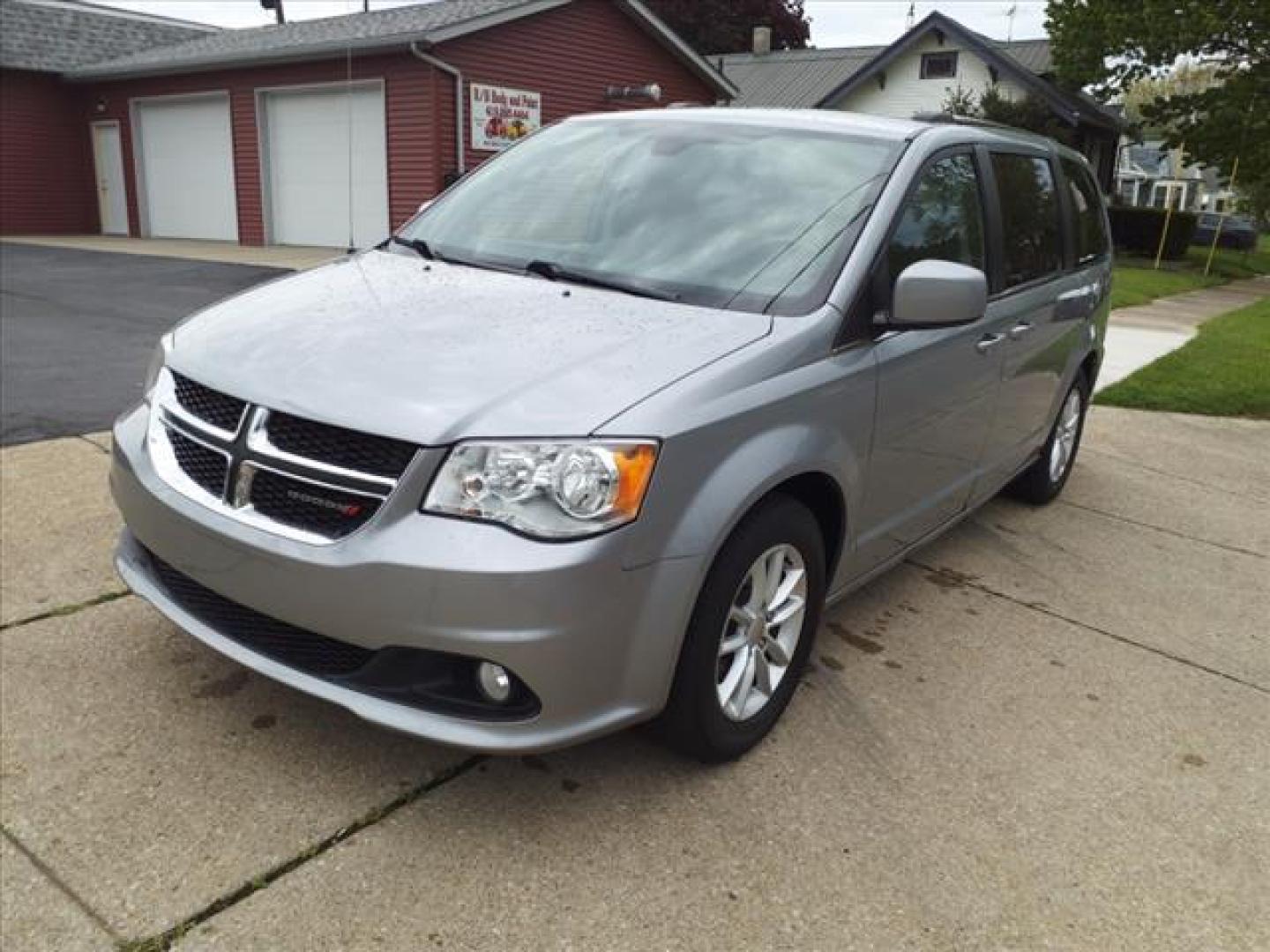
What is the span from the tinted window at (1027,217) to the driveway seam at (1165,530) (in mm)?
1505

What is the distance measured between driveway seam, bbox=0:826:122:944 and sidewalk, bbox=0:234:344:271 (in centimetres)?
1312

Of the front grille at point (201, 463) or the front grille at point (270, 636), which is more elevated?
the front grille at point (201, 463)

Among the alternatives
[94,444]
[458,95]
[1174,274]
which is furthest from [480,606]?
[1174,274]

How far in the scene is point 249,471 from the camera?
2.49 meters

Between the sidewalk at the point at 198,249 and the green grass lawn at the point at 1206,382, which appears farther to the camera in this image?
the sidewalk at the point at 198,249

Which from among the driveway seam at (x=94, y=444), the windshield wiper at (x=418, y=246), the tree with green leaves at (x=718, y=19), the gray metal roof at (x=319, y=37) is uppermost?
the tree with green leaves at (x=718, y=19)

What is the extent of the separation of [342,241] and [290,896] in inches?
669

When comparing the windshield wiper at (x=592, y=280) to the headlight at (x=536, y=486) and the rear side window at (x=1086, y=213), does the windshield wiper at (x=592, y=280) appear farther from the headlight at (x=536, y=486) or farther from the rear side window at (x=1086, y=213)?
the rear side window at (x=1086, y=213)

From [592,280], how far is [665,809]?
5.00 ft

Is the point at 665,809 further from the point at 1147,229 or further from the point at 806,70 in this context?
the point at 806,70

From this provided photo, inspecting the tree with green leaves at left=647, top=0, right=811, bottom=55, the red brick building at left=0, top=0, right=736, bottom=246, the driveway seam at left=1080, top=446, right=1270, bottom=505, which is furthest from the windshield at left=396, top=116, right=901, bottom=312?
the tree with green leaves at left=647, top=0, right=811, bottom=55

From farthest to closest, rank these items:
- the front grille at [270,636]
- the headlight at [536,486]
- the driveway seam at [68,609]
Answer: the driveway seam at [68,609]
the front grille at [270,636]
the headlight at [536,486]

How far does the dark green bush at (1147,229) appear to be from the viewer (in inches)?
1088

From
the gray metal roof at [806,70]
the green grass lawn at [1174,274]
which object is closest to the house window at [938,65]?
the gray metal roof at [806,70]
